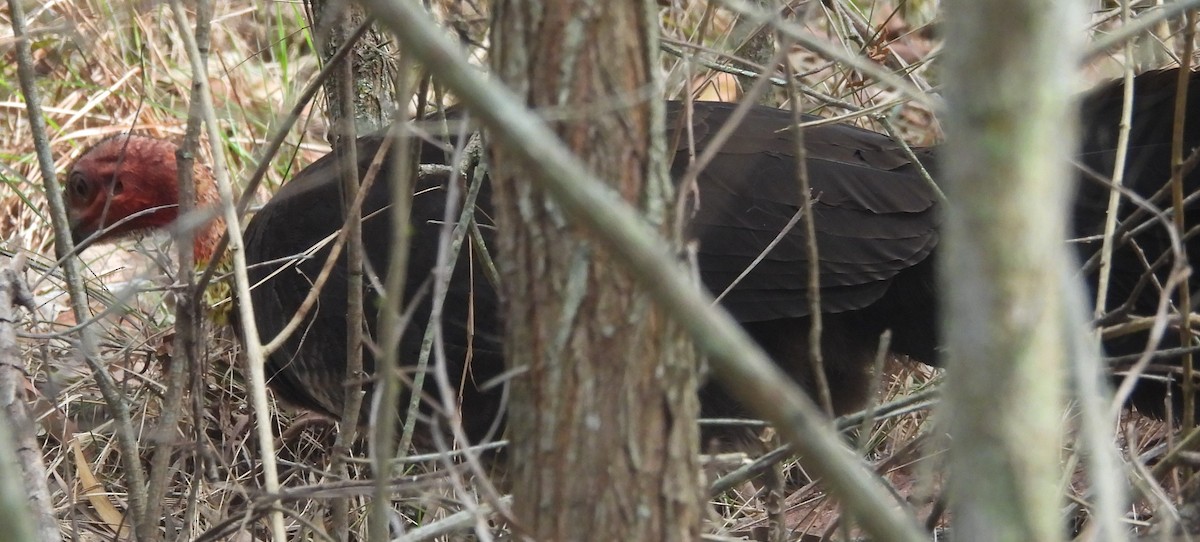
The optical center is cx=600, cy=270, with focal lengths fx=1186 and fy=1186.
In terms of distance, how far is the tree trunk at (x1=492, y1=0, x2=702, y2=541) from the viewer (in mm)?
1234

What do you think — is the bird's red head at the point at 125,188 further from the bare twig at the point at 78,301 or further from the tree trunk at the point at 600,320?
the tree trunk at the point at 600,320

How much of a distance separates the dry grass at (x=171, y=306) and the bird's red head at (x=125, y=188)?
0.14 meters

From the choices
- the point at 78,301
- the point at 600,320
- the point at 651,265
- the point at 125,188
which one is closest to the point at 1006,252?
the point at 651,265

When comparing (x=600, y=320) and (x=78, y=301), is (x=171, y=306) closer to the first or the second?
(x=78, y=301)

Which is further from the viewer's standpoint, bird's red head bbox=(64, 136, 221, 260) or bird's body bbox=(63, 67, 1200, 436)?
bird's red head bbox=(64, 136, 221, 260)

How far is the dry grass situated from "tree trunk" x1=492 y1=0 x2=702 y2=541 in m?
0.27

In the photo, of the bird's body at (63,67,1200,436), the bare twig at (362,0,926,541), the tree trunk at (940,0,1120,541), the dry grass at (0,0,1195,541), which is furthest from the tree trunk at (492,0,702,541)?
the bird's body at (63,67,1200,436)

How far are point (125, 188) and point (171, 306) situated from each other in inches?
21.9

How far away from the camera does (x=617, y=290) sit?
4.07 ft

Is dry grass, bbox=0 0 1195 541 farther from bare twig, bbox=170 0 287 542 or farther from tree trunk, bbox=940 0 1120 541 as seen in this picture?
tree trunk, bbox=940 0 1120 541

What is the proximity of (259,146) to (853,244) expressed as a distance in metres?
2.56

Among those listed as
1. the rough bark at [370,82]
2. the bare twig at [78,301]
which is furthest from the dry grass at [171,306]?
Answer: the rough bark at [370,82]

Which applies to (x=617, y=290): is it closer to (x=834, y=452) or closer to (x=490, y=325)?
(x=834, y=452)

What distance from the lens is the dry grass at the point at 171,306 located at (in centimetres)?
240
